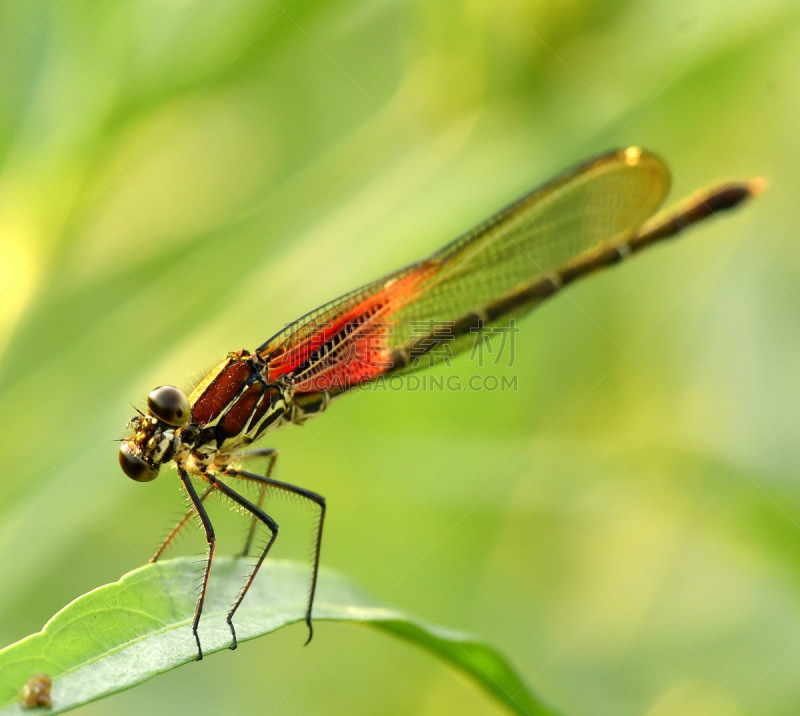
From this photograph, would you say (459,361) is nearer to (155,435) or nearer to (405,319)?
(405,319)

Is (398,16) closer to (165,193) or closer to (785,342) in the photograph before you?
(165,193)

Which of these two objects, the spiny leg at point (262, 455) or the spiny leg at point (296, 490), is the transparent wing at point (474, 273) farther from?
the spiny leg at point (296, 490)

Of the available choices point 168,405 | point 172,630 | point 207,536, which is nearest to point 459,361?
point 168,405

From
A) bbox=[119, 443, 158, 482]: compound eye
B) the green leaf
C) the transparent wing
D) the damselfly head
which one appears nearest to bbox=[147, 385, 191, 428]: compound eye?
the damselfly head

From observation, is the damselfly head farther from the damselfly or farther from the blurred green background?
the blurred green background

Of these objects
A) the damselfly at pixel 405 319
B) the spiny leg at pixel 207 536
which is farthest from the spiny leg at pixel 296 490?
the spiny leg at pixel 207 536

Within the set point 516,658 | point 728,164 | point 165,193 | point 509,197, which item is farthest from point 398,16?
point 516,658
